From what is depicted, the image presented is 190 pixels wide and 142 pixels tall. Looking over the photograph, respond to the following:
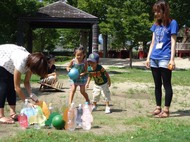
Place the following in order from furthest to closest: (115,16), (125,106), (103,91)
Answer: (115,16) → (125,106) → (103,91)

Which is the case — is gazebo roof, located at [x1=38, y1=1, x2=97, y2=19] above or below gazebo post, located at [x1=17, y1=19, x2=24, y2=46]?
above

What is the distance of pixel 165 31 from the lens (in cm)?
684

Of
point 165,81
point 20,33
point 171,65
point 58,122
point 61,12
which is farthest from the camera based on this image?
point 61,12

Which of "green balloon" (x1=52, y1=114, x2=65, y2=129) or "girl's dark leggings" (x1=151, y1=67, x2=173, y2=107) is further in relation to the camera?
"girl's dark leggings" (x1=151, y1=67, x2=173, y2=107)

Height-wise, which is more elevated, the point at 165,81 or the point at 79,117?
the point at 165,81

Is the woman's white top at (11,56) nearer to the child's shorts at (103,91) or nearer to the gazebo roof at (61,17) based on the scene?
the child's shorts at (103,91)

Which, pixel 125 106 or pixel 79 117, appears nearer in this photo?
pixel 79 117

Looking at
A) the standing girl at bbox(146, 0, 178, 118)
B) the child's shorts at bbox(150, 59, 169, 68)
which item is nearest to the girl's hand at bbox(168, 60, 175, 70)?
the standing girl at bbox(146, 0, 178, 118)

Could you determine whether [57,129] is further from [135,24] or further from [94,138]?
[135,24]

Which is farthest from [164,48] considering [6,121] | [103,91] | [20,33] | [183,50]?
[183,50]

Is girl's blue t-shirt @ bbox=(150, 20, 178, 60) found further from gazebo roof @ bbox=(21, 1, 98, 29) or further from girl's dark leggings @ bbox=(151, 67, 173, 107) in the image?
gazebo roof @ bbox=(21, 1, 98, 29)

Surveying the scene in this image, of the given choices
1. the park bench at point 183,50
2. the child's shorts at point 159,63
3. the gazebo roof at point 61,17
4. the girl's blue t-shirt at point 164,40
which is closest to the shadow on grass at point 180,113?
the child's shorts at point 159,63

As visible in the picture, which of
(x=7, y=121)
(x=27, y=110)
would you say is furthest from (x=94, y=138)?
(x=7, y=121)

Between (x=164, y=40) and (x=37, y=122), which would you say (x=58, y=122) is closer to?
(x=37, y=122)
